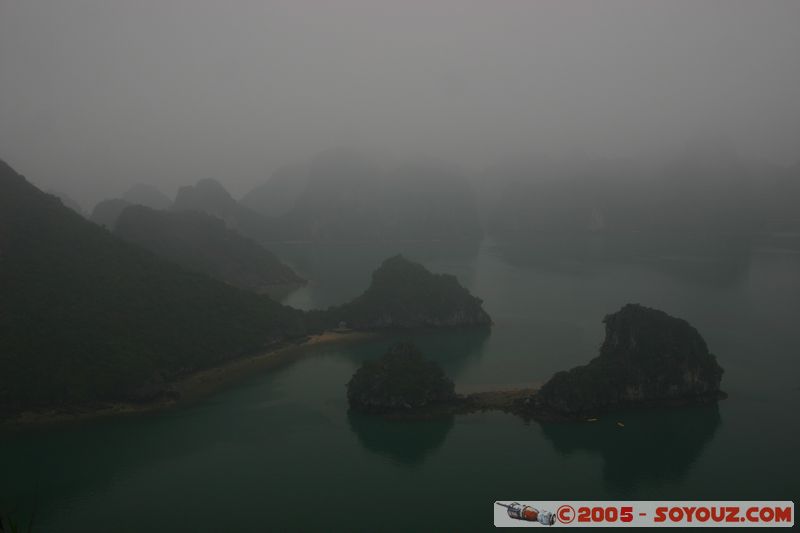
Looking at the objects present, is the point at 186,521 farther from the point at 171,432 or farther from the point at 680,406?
the point at 680,406

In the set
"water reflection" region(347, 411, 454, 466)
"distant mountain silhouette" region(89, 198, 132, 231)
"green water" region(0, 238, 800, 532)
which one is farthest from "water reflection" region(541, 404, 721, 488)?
"distant mountain silhouette" region(89, 198, 132, 231)

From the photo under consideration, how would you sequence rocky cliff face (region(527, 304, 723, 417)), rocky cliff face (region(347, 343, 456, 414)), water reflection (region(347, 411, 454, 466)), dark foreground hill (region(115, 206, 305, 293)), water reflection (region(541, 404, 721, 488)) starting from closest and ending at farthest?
water reflection (region(541, 404, 721, 488))
water reflection (region(347, 411, 454, 466))
rocky cliff face (region(527, 304, 723, 417))
rocky cliff face (region(347, 343, 456, 414))
dark foreground hill (region(115, 206, 305, 293))

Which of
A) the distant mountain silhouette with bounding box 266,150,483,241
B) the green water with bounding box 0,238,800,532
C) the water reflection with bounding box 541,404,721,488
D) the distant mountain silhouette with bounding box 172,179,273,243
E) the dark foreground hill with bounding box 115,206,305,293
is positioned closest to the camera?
the green water with bounding box 0,238,800,532

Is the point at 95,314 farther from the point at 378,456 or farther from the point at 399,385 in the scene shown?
the point at 378,456

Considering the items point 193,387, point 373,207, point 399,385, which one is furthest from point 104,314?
point 373,207

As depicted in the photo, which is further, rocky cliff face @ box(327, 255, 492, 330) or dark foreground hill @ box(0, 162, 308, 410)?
rocky cliff face @ box(327, 255, 492, 330)

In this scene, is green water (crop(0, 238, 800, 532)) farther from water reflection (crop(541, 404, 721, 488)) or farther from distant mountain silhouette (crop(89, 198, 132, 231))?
distant mountain silhouette (crop(89, 198, 132, 231))

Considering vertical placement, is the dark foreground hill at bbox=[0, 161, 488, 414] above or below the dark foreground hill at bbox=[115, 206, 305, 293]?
below

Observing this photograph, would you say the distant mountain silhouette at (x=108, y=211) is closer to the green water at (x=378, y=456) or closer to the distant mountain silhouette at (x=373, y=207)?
the distant mountain silhouette at (x=373, y=207)

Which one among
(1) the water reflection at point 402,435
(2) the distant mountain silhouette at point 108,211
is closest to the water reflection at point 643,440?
(1) the water reflection at point 402,435

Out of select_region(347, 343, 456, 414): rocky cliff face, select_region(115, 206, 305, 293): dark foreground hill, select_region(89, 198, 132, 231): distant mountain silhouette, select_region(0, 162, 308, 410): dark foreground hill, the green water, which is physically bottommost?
the green water
